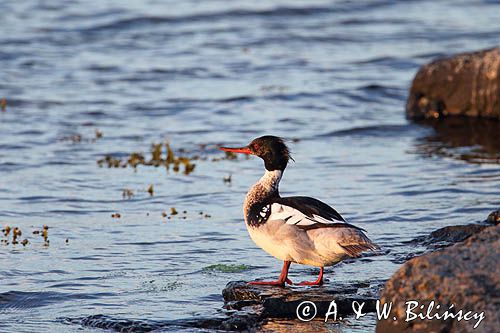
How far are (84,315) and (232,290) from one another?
109 centimetres

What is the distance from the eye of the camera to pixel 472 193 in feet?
38.0

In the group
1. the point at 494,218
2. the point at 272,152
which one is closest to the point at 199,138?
the point at 494,218

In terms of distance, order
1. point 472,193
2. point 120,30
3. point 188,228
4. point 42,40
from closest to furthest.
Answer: point 188,228
point 472,193
point 42,40
point 120,30

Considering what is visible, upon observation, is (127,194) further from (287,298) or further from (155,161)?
(287,298)

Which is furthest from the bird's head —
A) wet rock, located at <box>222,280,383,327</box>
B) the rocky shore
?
the rocky shore

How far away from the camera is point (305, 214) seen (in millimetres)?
8000

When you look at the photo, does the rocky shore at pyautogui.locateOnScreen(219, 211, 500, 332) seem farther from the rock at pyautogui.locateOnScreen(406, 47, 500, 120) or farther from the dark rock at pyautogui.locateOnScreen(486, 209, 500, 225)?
the rock at pyautogui.locateOnScreen(406, 47, 500, 120)

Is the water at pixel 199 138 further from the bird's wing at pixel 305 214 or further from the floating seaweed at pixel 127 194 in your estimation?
the bird's wing at pixel 305 214

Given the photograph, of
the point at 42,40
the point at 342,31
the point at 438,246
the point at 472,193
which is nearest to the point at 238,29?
the point at 342,31

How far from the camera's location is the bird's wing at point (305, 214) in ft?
26.0

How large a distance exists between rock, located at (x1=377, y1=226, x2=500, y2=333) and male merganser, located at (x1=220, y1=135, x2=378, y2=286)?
71.1 inches

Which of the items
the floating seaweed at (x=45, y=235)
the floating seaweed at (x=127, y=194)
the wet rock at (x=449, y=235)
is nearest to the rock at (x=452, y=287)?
the wet rock at (x=449, y=235)

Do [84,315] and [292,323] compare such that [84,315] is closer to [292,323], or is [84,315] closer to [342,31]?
[292,323]

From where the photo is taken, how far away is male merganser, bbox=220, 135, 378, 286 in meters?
7.81
